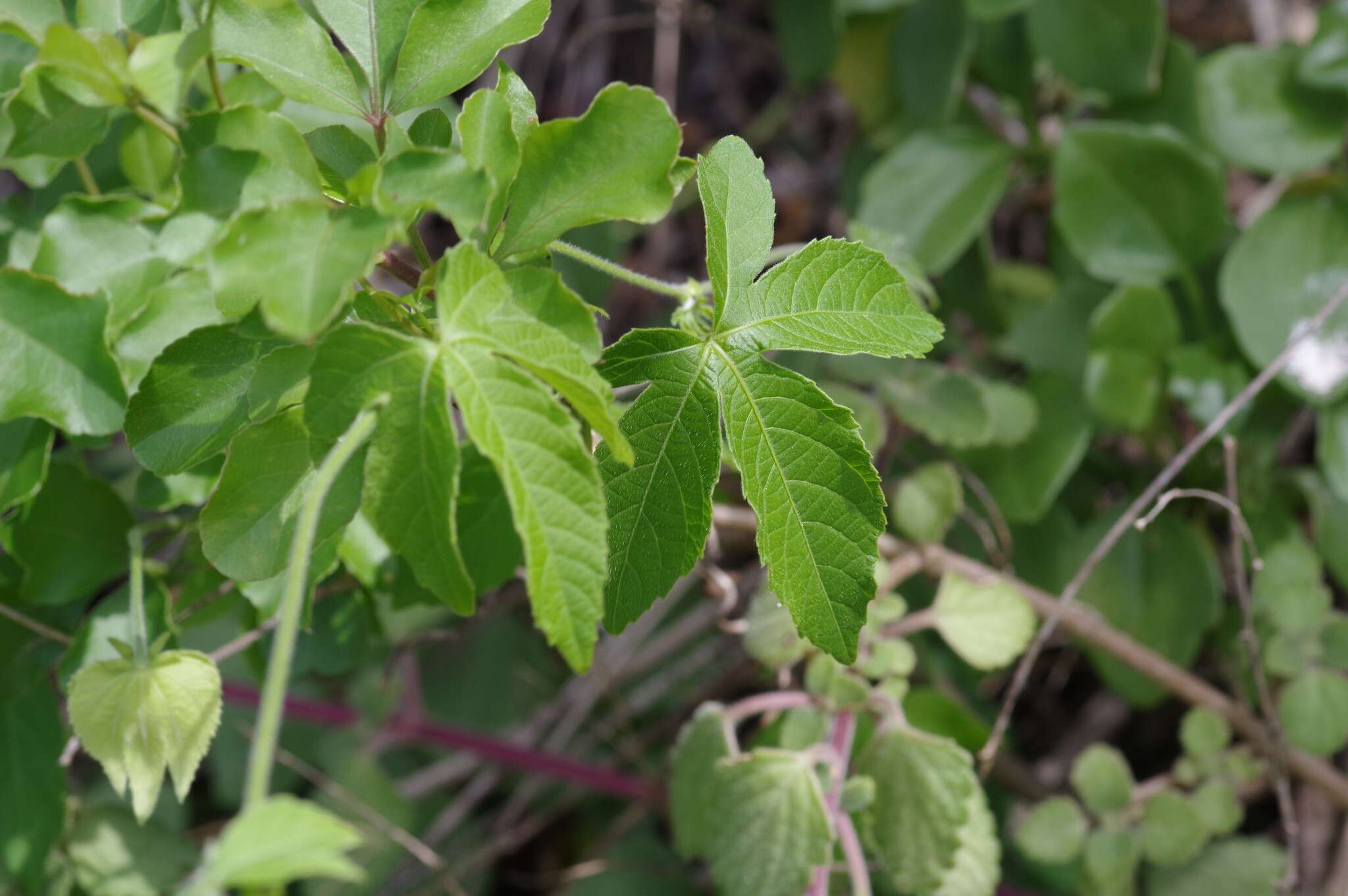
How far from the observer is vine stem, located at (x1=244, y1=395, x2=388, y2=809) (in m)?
0.51

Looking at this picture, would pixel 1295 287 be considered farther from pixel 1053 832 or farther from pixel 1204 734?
pixel 1053 832

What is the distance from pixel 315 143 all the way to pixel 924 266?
1086 mm

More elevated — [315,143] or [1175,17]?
[315,143]

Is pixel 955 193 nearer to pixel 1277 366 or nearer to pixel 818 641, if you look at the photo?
pixel 1277 366

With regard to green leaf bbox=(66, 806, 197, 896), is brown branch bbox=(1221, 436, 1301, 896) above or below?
above

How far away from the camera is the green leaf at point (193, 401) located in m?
0.77

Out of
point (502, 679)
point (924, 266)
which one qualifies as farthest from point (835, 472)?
point (502, 679)

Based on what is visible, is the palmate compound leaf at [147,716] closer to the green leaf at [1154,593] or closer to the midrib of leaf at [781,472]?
the midrib of leaf at [781,472]

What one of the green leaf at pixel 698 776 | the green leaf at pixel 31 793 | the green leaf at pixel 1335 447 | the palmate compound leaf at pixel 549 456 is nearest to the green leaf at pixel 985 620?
the green leaf at pixel 698 776

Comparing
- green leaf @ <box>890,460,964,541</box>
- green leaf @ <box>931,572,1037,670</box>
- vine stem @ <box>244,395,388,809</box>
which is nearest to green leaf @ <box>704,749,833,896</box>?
green leaf @ <box>931,572,1037,670</box>

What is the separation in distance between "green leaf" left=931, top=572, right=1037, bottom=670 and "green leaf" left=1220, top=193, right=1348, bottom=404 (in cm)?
53

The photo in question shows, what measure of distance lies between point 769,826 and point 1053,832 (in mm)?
464

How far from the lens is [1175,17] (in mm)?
2277

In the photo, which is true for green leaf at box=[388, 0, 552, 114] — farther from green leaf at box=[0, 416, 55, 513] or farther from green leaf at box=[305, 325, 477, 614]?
green leaf at box=[0, 416, 55, 513]
